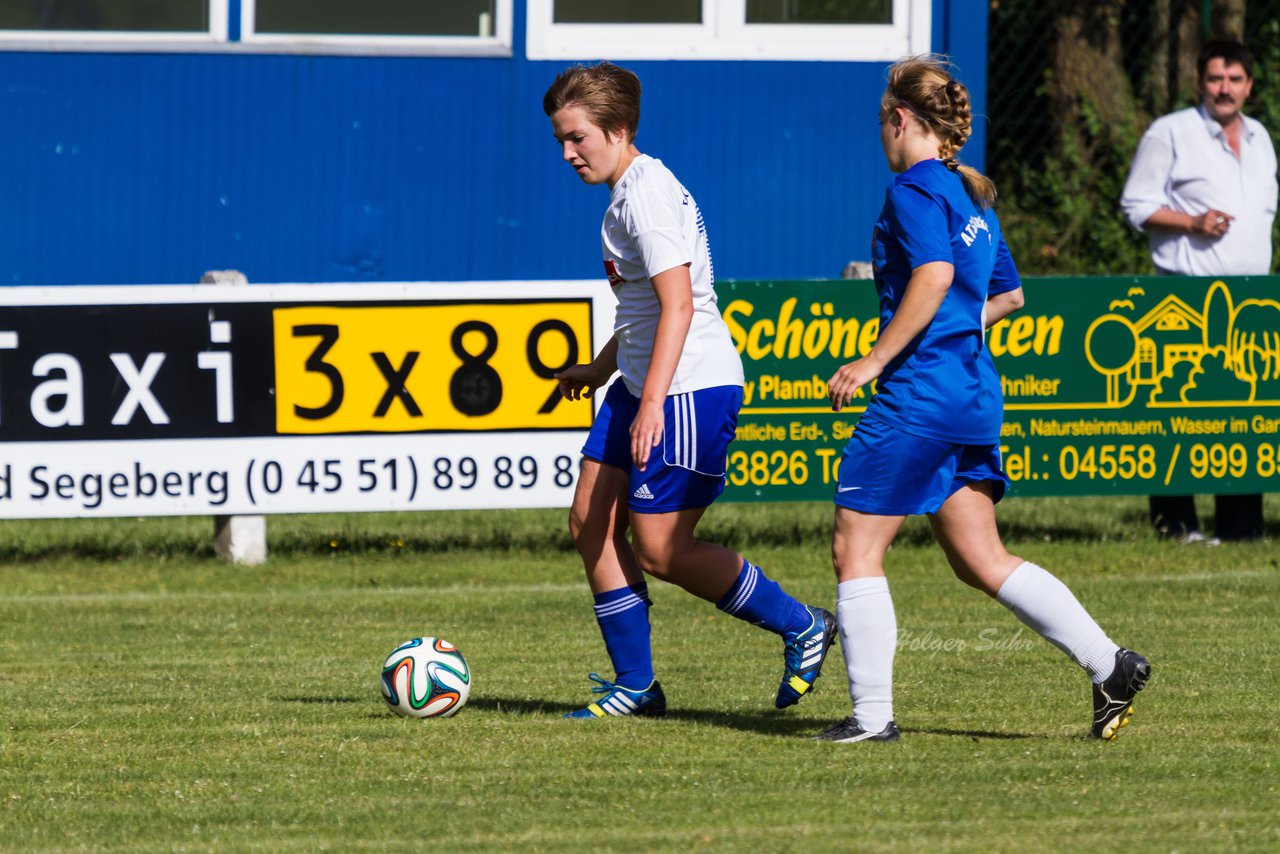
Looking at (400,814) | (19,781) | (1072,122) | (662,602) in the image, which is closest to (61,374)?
(662,602)

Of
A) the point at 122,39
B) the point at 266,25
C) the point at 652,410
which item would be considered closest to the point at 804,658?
the point at 652,410

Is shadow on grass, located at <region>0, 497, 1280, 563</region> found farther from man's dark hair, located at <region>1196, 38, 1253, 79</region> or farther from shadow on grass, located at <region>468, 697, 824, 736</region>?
shadow on grass, located at <region>468, 697, 824, 736</region>

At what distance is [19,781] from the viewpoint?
17.5 feet

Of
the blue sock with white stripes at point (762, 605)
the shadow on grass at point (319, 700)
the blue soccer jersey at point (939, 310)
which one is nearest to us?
the blue soccer jersey at point (939, 310)

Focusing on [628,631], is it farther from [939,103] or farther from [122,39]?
[122,39]

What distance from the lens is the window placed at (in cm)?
1316

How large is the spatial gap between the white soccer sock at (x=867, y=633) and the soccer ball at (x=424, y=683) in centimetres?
141

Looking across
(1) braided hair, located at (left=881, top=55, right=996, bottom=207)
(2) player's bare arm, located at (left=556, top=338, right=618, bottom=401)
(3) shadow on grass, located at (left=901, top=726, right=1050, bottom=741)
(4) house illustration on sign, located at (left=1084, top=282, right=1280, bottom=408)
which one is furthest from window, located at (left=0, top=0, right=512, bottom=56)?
(3) shadow on grass, located at (left=901, top=726, right=1050, bottom=741)

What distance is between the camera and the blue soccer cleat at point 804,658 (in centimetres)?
588

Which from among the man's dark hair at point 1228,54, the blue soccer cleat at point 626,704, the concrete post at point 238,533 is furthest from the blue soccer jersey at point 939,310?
the man's dark hair at point 1228,54

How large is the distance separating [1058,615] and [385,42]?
9075 millimetres

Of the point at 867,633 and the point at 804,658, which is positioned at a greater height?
the point at 867,633

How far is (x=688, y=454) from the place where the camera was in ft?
18.7

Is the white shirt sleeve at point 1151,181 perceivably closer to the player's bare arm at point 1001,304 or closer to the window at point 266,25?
the window at point 266,25
